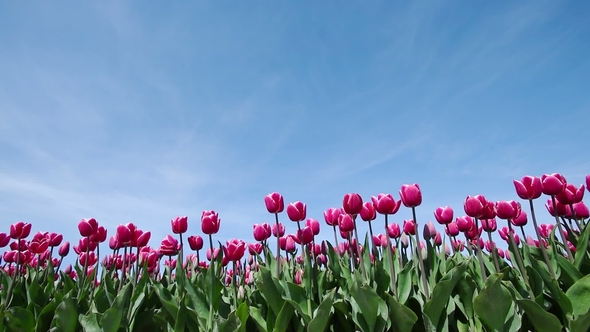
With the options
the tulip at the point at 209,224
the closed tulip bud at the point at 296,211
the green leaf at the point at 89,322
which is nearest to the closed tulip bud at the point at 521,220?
the closed tulip bud at the point at 296,211

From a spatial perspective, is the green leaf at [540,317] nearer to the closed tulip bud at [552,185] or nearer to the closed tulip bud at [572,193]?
the closed tulip bud at [552,185]

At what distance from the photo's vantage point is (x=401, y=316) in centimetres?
288

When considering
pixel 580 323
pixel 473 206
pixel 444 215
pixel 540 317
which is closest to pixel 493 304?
pixel 540 317

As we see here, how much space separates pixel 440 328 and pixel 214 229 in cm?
215

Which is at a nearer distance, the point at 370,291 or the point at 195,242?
the point at 370,291

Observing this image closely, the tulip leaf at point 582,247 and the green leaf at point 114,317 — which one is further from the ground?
the tulip leaf at point 582,247

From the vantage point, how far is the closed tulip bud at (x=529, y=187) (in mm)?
3334

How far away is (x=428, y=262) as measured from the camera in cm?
370

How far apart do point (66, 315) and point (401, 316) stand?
9.30 ft

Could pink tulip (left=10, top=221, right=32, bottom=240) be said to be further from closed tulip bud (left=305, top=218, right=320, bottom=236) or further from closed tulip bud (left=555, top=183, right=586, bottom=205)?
closed tulip bud (left=555, top=183, right=586, bottom=205)

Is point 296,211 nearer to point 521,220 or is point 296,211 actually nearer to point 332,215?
point 332,215

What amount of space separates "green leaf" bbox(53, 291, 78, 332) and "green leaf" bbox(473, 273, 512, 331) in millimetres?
3289

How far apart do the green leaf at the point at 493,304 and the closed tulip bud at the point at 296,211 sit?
172cm

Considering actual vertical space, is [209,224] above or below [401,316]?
above
